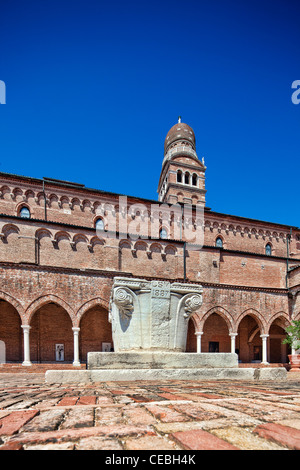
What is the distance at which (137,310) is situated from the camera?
5.36 m

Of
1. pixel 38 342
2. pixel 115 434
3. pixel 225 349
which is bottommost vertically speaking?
pixel 225 349

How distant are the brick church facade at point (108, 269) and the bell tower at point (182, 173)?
0.84 metres

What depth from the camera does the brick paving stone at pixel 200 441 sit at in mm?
1240

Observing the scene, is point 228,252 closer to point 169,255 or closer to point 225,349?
point 169,255

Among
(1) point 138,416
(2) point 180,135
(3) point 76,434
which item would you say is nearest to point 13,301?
(1) point 138,416

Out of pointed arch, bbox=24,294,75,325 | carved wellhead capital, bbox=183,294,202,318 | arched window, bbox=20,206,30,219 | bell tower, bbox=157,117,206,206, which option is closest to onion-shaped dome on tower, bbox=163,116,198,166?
bell tower, bbox=157,117,206,206

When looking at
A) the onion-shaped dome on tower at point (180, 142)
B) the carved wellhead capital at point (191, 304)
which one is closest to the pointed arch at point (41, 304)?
the carved wellhead capital at point (191, 304)

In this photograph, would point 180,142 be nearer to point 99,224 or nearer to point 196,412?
point 99,224

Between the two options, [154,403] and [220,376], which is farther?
[220,376]

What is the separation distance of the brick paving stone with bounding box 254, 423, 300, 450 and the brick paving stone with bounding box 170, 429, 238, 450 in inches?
9.3

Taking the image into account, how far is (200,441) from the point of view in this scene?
131 centimetres

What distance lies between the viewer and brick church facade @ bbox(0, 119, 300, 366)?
1775 centimetres

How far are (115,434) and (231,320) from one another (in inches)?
816
